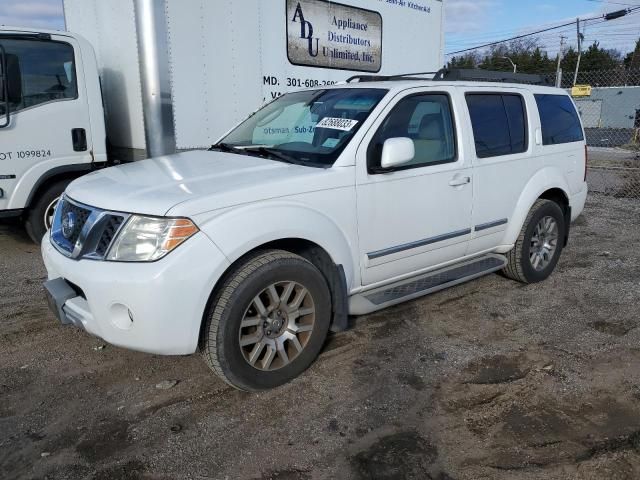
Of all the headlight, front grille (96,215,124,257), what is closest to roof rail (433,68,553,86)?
the headlight

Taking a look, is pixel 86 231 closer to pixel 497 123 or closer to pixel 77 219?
pixel 77 219

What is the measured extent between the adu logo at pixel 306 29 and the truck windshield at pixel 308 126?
9.12 feet

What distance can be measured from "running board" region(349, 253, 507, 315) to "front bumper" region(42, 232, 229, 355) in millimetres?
1163

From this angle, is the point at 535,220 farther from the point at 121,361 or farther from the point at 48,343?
the point at 48,343

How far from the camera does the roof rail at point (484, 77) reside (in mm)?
4617

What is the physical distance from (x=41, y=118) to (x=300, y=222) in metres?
4.09

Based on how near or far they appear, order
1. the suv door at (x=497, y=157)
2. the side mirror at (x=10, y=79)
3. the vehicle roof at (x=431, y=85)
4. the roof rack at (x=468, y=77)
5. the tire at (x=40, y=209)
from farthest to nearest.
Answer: the tire at (x=40, y=209) → the side mirror at (x=10, y=79) → the roof rack at (x=468, y=77) → the suv door at (x=497, y=157) → the vehicle roof at (x=431, y=85)

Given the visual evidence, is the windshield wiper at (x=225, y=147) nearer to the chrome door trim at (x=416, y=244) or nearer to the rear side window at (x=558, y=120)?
the chrome door trim at (x=416, y=244)

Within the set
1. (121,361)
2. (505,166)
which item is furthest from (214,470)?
(505,166)

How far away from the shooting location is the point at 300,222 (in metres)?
3.22

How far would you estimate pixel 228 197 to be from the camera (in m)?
2.98

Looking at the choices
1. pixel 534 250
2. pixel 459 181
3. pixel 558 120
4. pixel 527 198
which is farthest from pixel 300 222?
pixel 558 120

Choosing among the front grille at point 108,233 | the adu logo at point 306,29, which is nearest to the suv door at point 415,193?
the front grille at point 108,233

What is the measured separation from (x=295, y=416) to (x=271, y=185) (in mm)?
1309
